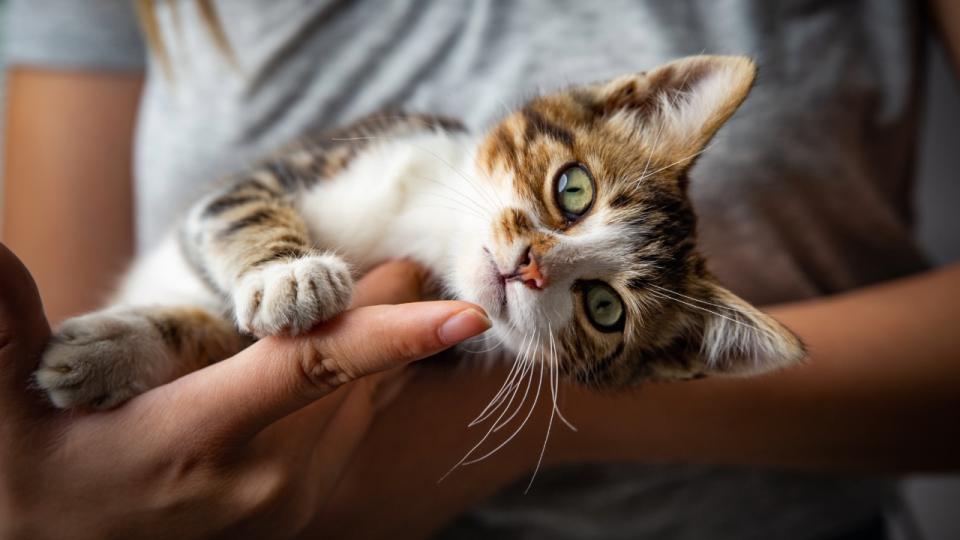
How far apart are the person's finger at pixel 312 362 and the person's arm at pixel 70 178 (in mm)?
599

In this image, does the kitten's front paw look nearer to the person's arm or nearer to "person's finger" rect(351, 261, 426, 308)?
"person's finger" rect(351, 261, 426, 308)

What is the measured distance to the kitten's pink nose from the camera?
21.6 inches

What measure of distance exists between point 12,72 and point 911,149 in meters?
1.45

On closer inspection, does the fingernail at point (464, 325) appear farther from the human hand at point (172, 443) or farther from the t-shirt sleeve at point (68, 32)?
the t-shirt sleeve at point (68, 32)

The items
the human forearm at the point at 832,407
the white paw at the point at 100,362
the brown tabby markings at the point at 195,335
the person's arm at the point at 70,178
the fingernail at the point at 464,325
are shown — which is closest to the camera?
the fingernail at the point at 464,325

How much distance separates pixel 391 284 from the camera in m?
0.64

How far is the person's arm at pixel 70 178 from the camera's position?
36.4 inches

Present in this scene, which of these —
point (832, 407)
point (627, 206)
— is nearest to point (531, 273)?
point (627, 206)

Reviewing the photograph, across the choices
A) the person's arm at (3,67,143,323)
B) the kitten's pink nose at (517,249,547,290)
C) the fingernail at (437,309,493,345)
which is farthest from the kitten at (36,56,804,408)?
the person's arm at (3,67,143,323)

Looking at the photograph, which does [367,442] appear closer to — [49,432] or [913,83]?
[49,432]

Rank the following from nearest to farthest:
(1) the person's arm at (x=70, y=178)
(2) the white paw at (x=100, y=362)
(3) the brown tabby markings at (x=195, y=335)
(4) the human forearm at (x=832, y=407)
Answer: (2) the white paw at (x=100, y=362) < (3) the brown tabby markings at (x=195, y=335) < (4) the human forearm at (x=832, y=407) < (1) the person's arm at (x=70, y=178)

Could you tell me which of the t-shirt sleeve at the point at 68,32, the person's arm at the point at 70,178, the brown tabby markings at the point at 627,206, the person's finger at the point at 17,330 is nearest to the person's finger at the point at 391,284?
the brown tabby markings at the point at 627,206

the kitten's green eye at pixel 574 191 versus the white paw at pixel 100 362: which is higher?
the kitten's green eye at pixel 574 191

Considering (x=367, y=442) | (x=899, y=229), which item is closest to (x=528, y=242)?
(x=367, y=442)
